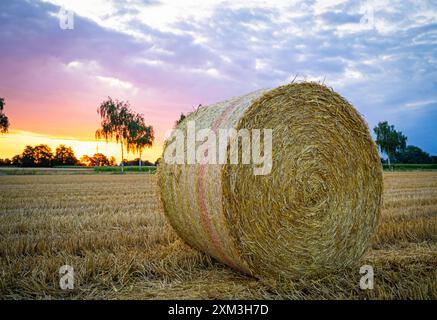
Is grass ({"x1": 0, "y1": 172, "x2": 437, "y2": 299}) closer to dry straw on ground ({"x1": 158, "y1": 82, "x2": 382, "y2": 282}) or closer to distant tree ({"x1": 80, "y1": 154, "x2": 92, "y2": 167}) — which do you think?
dry straw on ground ({"x1": 158, "y1": 82, "x2": 382, "y2": 282})

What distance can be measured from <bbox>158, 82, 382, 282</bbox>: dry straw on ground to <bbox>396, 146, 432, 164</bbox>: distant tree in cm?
6633

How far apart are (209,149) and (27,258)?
243 cm

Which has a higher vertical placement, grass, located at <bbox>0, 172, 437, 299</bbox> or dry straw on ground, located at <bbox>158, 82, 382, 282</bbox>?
dry straw on ground, located at <bbox>158, 82, 382, 282</bbox>

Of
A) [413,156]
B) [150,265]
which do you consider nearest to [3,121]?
[150,265]

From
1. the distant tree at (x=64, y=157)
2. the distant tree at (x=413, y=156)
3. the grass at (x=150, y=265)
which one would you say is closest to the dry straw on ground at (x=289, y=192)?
the grass at (x=150, y=265)

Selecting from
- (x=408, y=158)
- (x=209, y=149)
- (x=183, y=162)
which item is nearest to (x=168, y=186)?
(x=183, y=162)

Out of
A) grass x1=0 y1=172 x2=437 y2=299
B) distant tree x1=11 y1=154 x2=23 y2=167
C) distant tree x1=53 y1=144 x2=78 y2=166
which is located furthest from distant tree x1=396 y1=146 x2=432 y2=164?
grass x1=0 y1=172 x2=437 y2=299

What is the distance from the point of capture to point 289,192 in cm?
393

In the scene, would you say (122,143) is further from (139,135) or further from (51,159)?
(51,159)

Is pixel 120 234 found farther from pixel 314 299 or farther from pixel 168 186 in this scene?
pixel 314 299

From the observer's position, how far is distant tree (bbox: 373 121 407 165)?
181ft

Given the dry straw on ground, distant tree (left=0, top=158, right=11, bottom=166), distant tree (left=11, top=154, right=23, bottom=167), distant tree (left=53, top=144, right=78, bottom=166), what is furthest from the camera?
distant tree (left=53, top=144, right=78, bottom=166)

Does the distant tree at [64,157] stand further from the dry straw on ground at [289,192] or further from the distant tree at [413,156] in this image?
the dry straw on ground at [289,192]

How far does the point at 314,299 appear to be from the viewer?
337 cm
